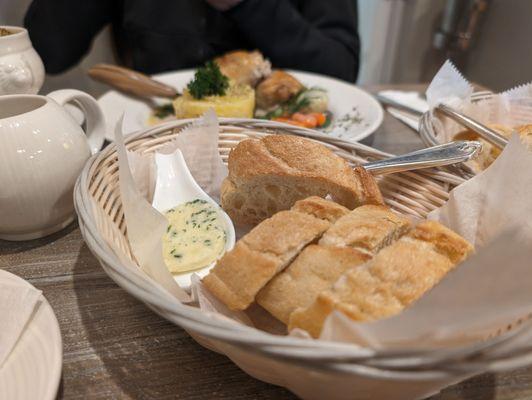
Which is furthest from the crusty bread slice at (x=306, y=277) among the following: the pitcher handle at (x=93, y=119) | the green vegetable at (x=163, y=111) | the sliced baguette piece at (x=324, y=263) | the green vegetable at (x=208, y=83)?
the green vegetable at (x=163, y=111)

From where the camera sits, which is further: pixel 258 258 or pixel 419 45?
pixel 419 45

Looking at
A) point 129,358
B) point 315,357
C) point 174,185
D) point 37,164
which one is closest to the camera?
point 315,357

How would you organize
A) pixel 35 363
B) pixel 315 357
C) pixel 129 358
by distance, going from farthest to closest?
1. pixel 129 358
2. pixel 35 363
3. pixel 315 357

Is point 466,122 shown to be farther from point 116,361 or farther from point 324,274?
point 116,361

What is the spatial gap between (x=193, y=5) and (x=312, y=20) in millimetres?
774

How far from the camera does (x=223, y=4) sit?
2.33 meters

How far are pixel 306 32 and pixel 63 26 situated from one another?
1.49 m

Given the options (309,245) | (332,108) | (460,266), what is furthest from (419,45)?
(460,266)

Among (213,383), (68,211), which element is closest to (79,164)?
(68,211)

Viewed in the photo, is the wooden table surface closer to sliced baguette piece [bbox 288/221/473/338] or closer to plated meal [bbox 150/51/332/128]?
sliced baguette piece [bbox 288/221/473/338]

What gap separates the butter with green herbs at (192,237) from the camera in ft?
2.70

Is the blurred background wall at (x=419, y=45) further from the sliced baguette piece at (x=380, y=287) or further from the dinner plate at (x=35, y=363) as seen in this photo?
the sliced baguette piece at (x=380, y=287)

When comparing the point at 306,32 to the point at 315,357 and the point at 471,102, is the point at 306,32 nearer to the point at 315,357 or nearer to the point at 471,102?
the point at 471,102

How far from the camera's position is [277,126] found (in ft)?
3.79
